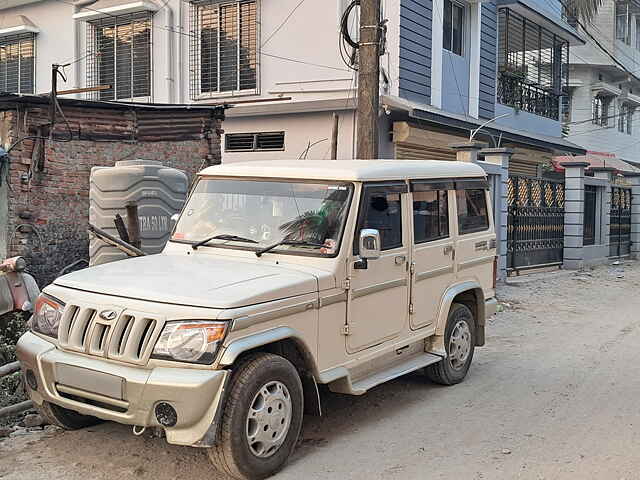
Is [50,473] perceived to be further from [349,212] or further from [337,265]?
[349,212]

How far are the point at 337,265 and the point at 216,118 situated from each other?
696 centimetres

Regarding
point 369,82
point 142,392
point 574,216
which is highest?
point 369,82

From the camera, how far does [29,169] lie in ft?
30.2

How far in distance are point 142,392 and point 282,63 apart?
11770 mm

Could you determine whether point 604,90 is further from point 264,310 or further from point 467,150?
point 264,310

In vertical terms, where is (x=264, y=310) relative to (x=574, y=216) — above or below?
below

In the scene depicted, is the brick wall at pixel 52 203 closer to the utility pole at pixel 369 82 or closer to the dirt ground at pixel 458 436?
the utility pole at pixel 369 82

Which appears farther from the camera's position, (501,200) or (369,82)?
(501,200)

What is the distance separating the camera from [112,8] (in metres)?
16.7

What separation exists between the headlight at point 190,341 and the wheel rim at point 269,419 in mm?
442

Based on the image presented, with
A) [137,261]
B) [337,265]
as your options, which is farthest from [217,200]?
[337,265]

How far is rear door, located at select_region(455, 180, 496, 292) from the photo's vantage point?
6.82 meters

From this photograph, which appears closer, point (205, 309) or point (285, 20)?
point (205, 309)

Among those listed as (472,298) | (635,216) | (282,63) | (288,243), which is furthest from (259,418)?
(635,216)
